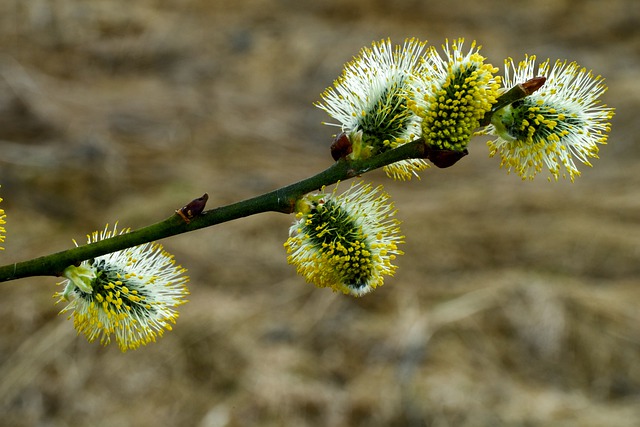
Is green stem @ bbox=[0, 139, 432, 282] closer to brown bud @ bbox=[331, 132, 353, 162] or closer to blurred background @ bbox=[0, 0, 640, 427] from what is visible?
brown bud @ bbox=[331, 132, 353, 162]

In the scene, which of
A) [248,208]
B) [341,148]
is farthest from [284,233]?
[248,208]

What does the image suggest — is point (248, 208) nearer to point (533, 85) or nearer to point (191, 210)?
point (191, 210)

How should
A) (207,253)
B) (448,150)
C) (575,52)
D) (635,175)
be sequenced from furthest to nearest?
1. (575,52)
2. (635,175)
3. (207,253)
4. (448,150)

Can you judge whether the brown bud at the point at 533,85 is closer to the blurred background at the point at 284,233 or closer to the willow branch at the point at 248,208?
the willow branch at the point at 248,208

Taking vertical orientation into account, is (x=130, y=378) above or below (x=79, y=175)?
below

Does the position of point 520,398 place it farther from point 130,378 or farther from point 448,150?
point 448,150

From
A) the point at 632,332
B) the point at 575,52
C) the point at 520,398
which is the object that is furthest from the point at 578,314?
the point at 575,52

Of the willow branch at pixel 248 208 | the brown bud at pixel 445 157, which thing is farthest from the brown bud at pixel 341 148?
the brown bud at pixel 445 157
